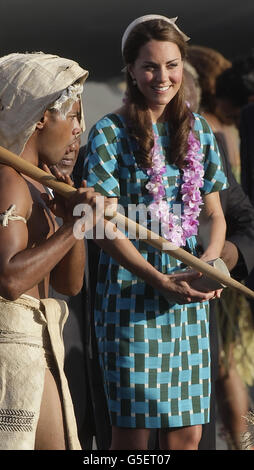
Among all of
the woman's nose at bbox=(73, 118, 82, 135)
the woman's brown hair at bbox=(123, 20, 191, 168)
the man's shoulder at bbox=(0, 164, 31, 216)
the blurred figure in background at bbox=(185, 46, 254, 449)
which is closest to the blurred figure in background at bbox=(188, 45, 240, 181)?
the blurred figure in background at bbox=(185, 46, 254, 449)

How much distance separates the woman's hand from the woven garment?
71cm

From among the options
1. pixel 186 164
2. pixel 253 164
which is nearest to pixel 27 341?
pixel 186 164

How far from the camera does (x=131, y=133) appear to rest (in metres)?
4.74

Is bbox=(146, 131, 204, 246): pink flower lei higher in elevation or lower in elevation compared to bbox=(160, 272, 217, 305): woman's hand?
higher

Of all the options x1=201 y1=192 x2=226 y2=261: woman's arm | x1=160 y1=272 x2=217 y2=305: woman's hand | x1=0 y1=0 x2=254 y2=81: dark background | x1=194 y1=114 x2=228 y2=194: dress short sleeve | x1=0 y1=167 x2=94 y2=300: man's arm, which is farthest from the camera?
x1=0 y1=0 x2=254 y2=81: dark background

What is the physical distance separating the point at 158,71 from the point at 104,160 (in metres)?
0.39

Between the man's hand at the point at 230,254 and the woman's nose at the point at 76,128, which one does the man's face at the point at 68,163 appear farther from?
the woman's nose at the point at 76,128

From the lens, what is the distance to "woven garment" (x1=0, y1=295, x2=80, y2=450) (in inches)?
150

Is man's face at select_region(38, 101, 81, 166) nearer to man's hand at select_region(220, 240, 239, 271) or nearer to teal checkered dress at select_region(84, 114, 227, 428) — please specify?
teal checkered dress at select_region(84, 114, 227, 428)

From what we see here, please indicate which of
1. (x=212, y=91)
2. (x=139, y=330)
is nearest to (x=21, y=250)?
(x=139, y=330)

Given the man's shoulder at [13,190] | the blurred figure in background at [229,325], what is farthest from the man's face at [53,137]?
the blurred figure in background at [229,325]

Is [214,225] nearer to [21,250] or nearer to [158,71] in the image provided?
[158,71]

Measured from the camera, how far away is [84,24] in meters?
6.58
